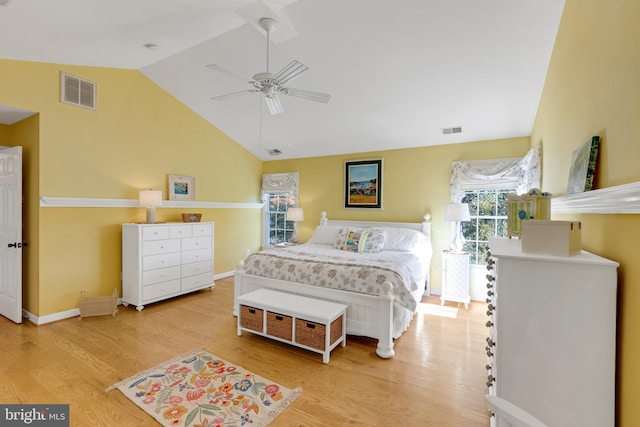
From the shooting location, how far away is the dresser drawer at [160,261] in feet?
13.0

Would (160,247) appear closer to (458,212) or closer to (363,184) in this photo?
(363,184)

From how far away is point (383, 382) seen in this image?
2381mm

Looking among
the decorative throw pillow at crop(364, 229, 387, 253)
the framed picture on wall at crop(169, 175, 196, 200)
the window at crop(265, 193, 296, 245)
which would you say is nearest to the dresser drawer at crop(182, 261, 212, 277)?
the framed picture on wall at crop(169, 175, 196, 200)

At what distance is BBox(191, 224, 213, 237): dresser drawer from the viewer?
4.61 m

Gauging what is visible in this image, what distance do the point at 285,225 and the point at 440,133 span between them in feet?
11.3

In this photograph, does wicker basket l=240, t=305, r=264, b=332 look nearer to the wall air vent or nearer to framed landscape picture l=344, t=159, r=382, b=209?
framed landscape picture l=344, t=159, r=382, b=209

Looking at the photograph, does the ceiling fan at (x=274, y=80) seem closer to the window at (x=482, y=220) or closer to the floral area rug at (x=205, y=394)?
the floral area rug at (x=205, y=394)

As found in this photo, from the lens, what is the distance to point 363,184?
5.31 metres

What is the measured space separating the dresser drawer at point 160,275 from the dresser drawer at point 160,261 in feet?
0.18

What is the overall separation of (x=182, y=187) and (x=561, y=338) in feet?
16.1

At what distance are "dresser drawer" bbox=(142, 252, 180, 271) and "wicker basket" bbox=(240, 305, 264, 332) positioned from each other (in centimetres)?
170

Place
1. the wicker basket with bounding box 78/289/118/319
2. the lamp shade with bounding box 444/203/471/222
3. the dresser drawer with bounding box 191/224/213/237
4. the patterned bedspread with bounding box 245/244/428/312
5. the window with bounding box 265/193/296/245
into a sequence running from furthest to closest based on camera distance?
the window with bounding box 265/193/296/245 < the dresser drawer with bounding box 191/224/213/237 < the lamp shade with bounding box 444/203/471/222 < the wicker basket with bounding box 78/289/118/319 < the patterned bedspread with bounding box 245/244/428/312

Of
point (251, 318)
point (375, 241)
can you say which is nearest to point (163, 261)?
point (251, 318)

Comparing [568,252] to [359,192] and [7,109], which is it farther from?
[7,109]
